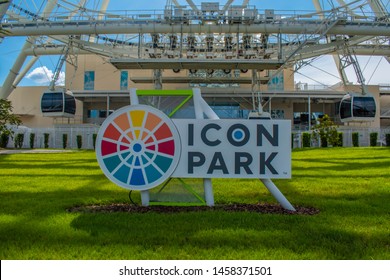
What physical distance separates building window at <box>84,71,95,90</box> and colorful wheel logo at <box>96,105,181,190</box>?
42.4 m

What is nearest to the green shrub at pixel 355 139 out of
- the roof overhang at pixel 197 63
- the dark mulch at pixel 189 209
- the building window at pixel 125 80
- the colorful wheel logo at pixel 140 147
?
the roof overhang at pixel 197 63

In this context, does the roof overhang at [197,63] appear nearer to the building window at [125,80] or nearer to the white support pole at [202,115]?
the building window at [125,80]

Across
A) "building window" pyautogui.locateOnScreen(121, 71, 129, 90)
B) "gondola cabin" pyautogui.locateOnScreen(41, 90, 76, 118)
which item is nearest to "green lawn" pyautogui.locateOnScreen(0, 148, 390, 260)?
"gondola cabin" pyautogui.locateOnScreen(41, 90, 76, 118)

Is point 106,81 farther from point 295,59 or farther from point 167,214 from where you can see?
point 167,214

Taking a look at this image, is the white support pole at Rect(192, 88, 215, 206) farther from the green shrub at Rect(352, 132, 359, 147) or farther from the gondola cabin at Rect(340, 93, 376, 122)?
the green shrub at Rect(352, 132, 359, 147)

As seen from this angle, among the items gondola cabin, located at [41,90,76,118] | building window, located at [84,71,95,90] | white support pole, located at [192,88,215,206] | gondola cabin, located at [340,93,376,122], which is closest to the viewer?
white support pole, located at [192,88,215,206]

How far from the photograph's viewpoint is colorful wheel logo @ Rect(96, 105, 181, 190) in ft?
20.6

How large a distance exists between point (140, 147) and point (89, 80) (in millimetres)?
43248

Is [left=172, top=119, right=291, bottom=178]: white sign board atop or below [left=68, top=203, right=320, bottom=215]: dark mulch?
atop

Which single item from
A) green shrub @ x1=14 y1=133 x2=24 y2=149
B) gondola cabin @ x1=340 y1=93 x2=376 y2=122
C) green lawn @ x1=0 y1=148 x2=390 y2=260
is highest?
gondola cabin @ x1=340 y1=93 x2=376 y2=122

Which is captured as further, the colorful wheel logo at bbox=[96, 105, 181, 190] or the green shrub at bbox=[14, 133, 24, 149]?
the green shrub at bbox=[14, 133, 24, 149]

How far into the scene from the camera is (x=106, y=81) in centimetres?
4688

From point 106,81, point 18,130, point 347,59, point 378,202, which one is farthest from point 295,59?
point 378,202

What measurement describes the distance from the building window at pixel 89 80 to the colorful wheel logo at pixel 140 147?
139 feet
